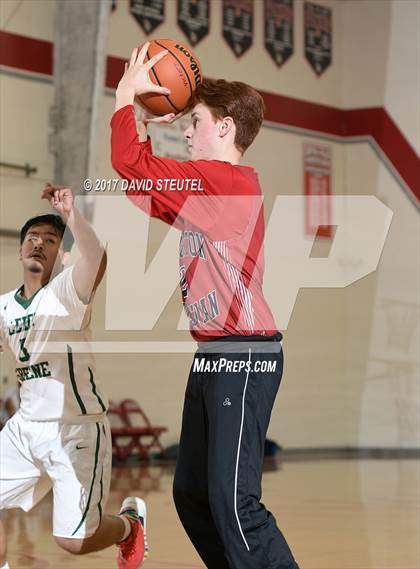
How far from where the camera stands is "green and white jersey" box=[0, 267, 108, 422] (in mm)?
4535

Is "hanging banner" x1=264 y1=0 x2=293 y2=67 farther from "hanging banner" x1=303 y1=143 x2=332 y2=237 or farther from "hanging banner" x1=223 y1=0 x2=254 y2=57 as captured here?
"hanging banner" x1=303 y1=143 x2=332 y2=237

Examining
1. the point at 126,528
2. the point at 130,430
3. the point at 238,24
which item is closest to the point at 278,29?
the point at 238,24

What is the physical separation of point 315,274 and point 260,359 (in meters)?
13.0

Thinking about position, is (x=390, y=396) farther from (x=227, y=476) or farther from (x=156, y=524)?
(x=227, y=476)

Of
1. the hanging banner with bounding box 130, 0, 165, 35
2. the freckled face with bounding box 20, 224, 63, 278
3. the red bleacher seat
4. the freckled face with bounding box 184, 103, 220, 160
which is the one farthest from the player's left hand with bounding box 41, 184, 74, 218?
the hanging banner with bounding box 130, 0, 165, 35

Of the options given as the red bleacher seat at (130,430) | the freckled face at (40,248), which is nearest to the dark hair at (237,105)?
the freckled face at (40,248)

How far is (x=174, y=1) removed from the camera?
44.2 feet

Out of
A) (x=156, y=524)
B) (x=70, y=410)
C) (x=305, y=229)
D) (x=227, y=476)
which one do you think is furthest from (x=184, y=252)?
(x=305, y=229)

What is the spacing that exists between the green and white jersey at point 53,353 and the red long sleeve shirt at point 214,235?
1.01 m

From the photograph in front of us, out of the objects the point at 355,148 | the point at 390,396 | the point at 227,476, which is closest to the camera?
the point at 227,476

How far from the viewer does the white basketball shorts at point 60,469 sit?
439 cm

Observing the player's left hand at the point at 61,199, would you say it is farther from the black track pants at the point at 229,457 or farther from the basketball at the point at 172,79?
the black track pants at the point at 229,457

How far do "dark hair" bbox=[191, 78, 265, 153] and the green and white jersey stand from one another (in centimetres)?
120

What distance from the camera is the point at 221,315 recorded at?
3.66 meters
